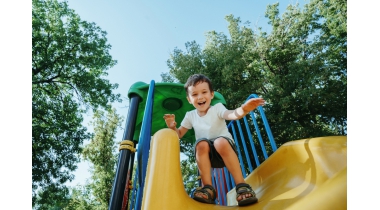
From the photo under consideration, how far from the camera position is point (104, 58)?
44.3ft

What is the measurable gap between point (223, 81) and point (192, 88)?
33.0ft

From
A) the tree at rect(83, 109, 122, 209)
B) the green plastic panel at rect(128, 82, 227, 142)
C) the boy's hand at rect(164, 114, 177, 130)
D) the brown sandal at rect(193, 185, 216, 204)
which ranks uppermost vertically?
the tree at rect(83, 109, 122, 209)

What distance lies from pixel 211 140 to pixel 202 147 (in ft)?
0.47

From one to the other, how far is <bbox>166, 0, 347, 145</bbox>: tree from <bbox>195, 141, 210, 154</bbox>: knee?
954cm

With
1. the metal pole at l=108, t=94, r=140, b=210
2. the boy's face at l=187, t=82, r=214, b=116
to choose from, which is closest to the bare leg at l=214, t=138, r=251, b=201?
the boy's face at l=187, t=82, r=214, b=116

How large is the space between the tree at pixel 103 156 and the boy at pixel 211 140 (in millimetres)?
15812

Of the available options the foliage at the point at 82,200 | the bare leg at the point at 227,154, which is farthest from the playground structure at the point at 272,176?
the foliage at the point at 82,200

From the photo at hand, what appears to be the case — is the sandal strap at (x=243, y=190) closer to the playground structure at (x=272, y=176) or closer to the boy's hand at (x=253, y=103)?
the playground structure at (x=272, y=176)

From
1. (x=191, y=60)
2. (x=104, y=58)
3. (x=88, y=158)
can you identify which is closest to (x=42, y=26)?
(x=104, y=58)

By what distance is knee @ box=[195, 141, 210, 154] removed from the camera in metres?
1.84

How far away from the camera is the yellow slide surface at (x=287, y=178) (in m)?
1.00

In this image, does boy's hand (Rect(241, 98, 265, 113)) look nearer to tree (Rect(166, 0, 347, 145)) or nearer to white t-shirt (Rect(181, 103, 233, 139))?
white t-shirt (Rect(181, 103, 233, 139))
